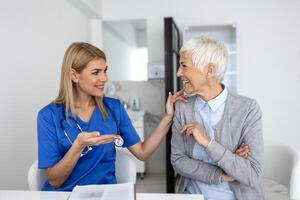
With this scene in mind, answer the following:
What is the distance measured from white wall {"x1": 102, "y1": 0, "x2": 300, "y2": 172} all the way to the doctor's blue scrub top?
256 centimetres

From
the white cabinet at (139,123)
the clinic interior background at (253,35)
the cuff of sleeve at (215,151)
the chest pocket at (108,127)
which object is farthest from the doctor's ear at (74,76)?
the white cabinet at (139,123)

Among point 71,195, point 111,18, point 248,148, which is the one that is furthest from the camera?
point 111,18

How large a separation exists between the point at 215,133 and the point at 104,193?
58 cm

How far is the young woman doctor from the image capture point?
133cm

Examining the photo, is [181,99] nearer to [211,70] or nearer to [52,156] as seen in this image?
[211,70]

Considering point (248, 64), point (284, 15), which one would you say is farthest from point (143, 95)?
point (284, 15)

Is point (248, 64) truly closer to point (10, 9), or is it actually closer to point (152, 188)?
point (152, 188)

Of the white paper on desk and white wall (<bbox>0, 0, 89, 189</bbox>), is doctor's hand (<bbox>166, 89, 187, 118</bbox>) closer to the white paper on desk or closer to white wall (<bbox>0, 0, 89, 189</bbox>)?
the white paper on desk

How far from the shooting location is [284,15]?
3652 millimetres

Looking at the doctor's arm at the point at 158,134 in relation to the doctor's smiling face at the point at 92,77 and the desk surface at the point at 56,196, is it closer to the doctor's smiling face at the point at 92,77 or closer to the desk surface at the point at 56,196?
the doctor's smiling face at the point at 92,77

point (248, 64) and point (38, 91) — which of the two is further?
point (248, 64)

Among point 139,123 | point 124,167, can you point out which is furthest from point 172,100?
point 139,123

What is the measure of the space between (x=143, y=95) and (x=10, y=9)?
2.25 metres

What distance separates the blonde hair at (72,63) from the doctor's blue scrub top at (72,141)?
4 centimetres
